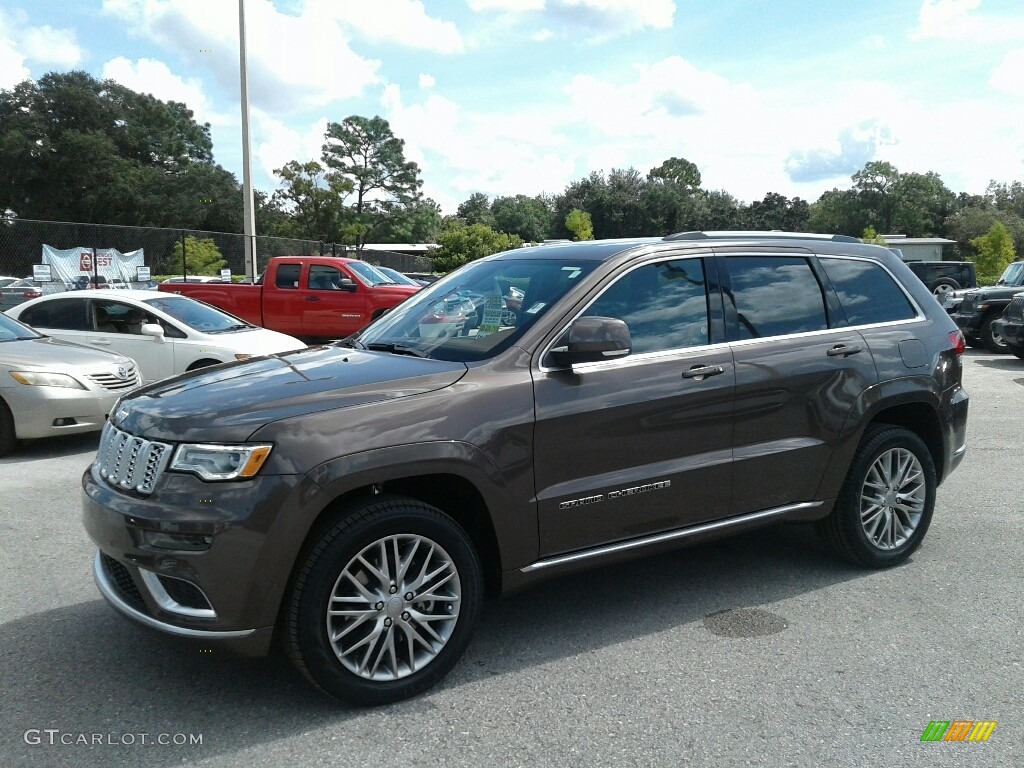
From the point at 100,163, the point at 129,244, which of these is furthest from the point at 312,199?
the point at 129,244

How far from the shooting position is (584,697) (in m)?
3.54

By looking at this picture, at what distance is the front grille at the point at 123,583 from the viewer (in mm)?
3418

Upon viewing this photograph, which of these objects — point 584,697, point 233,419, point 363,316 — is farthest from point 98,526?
point 363,316

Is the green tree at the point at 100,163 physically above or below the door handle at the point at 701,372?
above

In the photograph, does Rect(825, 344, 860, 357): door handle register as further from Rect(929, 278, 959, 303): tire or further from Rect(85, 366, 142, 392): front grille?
Rect(929, 278, 959, 303): tire

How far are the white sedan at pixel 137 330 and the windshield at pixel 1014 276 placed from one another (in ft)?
52.3

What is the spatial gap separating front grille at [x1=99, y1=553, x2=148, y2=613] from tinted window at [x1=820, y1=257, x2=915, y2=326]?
12.6 feet

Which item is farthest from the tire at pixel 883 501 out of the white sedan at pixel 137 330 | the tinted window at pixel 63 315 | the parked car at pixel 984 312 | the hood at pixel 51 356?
the parked car at pixel 984 312

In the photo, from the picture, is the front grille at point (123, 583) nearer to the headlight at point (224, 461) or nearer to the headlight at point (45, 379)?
the headlight at point (224, 461)

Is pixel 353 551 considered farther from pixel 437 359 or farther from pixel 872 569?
pixel 872 569

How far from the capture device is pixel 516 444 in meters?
3.70

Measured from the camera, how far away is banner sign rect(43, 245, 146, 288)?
21.5 metres

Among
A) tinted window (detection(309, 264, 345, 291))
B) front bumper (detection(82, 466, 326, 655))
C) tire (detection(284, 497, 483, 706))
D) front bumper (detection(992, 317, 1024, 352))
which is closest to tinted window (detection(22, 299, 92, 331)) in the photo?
tinted window (detection(309, 264, 345, 291))

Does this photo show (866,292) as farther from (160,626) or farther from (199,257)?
(199,257)
